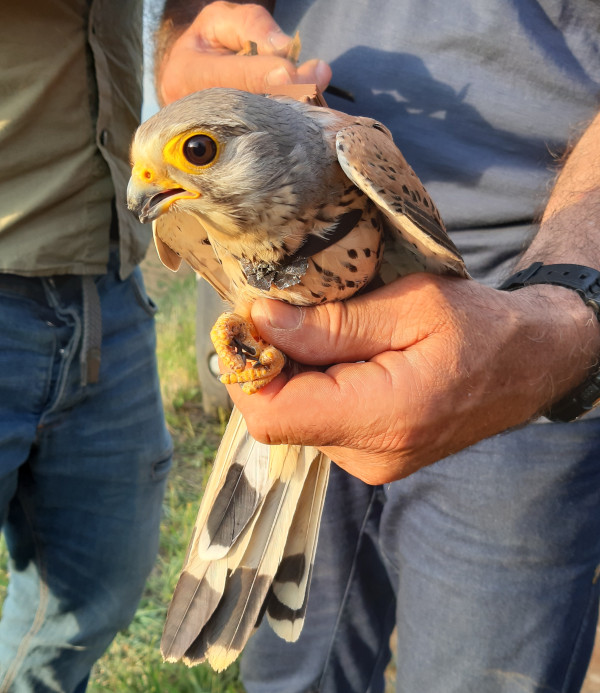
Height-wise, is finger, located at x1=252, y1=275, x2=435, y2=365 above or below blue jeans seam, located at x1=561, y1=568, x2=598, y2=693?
above

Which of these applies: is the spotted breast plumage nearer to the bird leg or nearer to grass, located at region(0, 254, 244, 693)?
the bird leg

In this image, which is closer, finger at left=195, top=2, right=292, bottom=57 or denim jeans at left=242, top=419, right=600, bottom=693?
finger at left=195, top=2, right=292, bottom=57

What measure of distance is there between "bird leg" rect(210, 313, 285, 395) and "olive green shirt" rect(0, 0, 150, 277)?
0.86 metres

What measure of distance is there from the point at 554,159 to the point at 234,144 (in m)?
1.29

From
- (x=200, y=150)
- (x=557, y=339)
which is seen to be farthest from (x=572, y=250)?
(x=200, y=150)

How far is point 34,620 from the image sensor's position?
2.72 meters

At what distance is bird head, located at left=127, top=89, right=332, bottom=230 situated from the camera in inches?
62.0

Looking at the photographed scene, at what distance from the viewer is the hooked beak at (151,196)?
162cm

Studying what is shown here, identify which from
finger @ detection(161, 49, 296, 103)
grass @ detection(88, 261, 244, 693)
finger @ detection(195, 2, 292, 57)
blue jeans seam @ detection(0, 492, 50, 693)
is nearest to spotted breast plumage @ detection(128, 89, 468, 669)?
finger @ detection(161, 49, 296, 103)

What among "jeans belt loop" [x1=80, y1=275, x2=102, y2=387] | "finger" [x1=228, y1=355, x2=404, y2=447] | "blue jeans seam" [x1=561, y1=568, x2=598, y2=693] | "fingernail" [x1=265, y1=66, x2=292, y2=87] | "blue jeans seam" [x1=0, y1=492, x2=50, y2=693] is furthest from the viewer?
"blue jeans seam" [x1=0, y1=492, x2=50, y2=693]

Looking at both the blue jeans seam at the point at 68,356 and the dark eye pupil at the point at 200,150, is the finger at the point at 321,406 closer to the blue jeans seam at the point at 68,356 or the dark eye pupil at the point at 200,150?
the dark eye pupil at the point at 200,150

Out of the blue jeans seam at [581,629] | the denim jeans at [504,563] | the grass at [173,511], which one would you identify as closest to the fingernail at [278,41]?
the denim jeans at [504,563]

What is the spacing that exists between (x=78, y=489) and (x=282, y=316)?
1.35 meters

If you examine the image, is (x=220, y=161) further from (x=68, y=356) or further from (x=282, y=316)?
(x=68, y=356)
